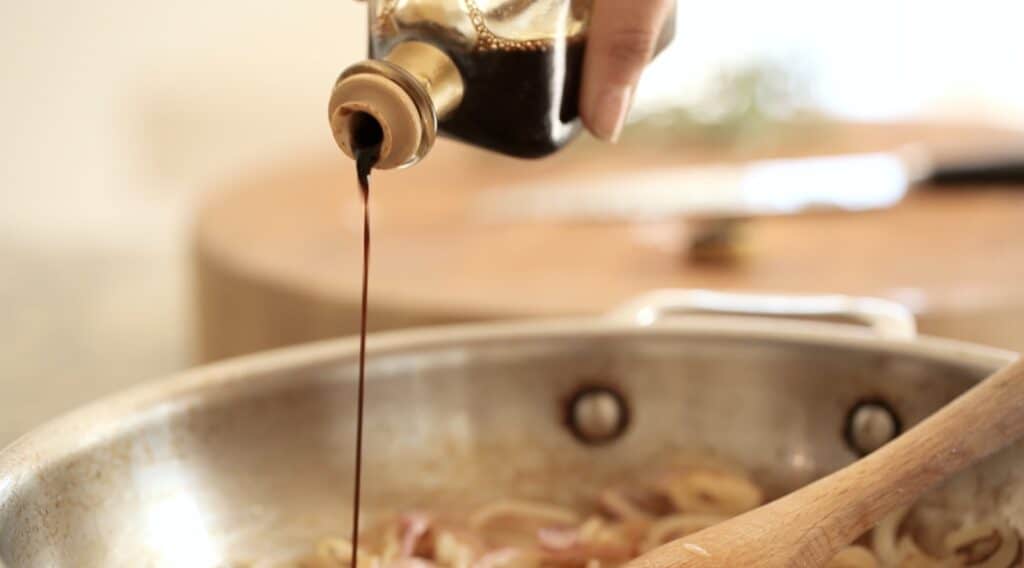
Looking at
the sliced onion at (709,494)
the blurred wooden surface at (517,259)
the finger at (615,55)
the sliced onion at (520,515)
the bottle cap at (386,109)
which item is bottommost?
the sliced onion at (520,515)

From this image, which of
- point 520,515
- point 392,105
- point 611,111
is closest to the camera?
point 392,105

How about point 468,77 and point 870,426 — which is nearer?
point 468,77

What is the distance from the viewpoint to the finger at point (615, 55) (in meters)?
0.67

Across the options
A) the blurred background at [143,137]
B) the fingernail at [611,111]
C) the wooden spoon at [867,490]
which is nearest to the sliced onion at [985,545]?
the wooden spoon at [867,490]

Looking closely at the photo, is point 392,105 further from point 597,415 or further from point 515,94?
point 597,415

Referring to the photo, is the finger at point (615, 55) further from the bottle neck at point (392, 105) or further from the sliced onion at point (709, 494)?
the sliced onion at point (709, 494)

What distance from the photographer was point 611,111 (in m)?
0.69

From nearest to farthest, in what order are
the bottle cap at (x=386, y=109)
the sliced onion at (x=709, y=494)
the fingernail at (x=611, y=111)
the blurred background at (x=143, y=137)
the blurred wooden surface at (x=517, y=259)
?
1. the bottle cap at (x=386, y=109)
2. the fingernail at (x=611, y=111)
3. the sliced onion at (x=709, y=494)
4. the blurred wooden surface at (x=517, y=259)
5. the blurred background at (x=143, y=137)

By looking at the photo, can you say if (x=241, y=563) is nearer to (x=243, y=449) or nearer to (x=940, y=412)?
(x=243, y=449)

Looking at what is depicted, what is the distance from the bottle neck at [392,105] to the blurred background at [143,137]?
97 cm

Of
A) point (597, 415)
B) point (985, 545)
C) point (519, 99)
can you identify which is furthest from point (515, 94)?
point (985, 545)

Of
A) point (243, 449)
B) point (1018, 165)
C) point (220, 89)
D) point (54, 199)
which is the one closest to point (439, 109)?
point (243, 449)

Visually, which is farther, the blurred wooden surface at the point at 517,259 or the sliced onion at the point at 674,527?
the blurred wooden surface at the point at 517,259

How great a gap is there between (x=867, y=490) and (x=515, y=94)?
255 mm
